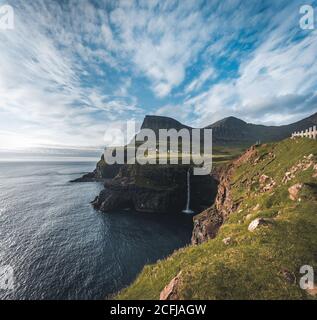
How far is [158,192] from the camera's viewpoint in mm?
94000

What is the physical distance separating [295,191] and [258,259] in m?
11.7

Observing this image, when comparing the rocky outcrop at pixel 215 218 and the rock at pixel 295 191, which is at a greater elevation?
the rock at pixel 295 191

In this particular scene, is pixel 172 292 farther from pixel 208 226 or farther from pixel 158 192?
pixel 158 192

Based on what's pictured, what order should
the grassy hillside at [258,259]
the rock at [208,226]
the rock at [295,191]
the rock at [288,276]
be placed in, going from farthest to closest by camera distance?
the rock at [208,226]
the rock at [295,191]
the rock at [288,276]
the grassy hillside at [258,259]

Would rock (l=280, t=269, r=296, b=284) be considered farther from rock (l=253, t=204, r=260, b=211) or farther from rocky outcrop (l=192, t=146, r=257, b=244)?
rocky outcrop (l=192, t=146, r=257, b=244)

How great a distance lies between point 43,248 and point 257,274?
5787 centimetres

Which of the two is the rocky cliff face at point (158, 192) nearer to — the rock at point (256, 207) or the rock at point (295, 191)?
the rock at point (256, 207)

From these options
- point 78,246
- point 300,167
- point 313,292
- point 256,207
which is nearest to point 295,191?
point 256,207

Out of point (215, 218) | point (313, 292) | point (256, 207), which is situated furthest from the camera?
point (215, 218)

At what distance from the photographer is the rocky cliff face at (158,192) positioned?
9094cm

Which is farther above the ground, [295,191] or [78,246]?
[295,191]

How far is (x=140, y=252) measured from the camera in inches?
2058

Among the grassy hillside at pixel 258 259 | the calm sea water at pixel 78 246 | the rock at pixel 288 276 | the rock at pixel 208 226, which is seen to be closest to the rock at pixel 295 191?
the grassy hillside at pixel 258 259

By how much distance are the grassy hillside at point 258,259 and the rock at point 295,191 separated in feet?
1.35
